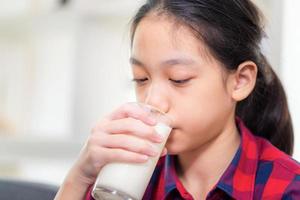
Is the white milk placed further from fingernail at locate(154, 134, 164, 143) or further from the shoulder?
the shoulder

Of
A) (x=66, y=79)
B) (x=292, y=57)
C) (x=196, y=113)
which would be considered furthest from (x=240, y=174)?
(x=66, y=79)

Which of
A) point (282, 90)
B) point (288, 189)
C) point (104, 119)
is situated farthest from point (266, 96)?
point (104, 119)

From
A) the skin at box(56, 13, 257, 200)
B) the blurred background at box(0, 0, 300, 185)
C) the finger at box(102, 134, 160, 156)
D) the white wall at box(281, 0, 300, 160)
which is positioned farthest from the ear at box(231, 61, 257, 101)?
the blurred background at box(0, 0, 300, 185)

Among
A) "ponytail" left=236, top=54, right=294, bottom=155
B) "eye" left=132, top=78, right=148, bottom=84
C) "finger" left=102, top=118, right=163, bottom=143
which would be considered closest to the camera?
"finger" left=102, top=118, right=163, bottom=143

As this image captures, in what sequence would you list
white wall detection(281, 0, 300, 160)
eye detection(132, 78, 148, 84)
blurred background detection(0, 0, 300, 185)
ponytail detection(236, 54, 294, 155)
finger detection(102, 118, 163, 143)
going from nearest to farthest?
finger detection(102, 118, 163, 143) < eye detection(132, 78, 148, 84) < ponytail detection(236, 54, 294, 155) < white wall detection(281, 0, 300, 160) < blurred background detection(0, 0, 300, 185)

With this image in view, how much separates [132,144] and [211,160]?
0.26 metres

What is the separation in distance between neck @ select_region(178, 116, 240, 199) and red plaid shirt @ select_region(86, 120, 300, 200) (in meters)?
0.03

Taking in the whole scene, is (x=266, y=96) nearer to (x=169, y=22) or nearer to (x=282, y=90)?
(x=282, y=90)

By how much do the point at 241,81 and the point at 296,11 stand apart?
22.8 inches

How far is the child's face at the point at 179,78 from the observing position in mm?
836

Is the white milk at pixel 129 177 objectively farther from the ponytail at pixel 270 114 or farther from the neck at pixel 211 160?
the ponytail at pixel 270 114

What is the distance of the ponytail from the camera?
42.2 inches

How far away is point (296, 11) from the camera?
1412 mm

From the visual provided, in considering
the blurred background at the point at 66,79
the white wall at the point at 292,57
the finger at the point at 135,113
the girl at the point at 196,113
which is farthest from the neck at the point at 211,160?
the blurred background at the point at 66,79
